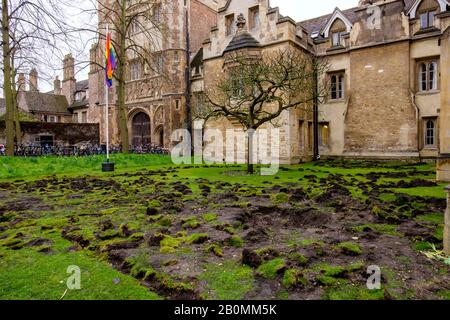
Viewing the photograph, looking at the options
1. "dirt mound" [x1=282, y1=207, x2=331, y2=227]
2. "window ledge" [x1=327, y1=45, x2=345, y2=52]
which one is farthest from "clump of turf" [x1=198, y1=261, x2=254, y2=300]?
"window ledge" [x1=327, y1=45, x2=345, y2=52]

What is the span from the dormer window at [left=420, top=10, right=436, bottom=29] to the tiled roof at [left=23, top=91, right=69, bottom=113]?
1902 inches

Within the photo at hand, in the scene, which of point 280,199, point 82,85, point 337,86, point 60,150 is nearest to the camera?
point 280,199

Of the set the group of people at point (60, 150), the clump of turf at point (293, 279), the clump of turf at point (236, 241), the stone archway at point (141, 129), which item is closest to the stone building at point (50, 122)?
the group of people at point (60, 150)

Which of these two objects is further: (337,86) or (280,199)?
(337,86)

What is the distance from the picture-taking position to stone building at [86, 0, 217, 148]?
28562mm

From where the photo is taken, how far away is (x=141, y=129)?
3338cm

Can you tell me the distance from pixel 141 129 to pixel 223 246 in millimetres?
31001

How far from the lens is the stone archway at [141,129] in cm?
3278

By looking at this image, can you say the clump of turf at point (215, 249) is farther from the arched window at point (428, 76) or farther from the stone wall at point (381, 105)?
the arched window at point (428, 76)

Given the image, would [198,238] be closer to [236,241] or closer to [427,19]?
[236,241]

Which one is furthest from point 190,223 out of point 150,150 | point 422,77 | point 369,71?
point 150,150

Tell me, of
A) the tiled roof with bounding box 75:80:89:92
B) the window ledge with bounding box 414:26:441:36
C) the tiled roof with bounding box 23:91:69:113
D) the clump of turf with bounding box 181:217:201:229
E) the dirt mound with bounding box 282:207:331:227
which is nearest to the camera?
the clump of turf with bounding box 181:217:201:229

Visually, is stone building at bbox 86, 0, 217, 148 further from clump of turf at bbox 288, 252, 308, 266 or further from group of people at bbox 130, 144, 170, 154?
clump of turf at bbox 288, 252, 308, 266
